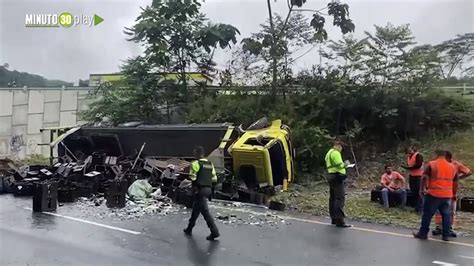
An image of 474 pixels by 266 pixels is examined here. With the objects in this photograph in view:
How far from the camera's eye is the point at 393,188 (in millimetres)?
11336

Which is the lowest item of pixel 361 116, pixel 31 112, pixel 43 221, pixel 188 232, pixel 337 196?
pixel 43 221

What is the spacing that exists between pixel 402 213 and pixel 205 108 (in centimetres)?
950

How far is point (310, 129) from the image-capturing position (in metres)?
15.6

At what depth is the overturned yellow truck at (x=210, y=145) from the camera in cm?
1297

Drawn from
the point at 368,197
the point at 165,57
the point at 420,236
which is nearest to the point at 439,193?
the point at 420,236

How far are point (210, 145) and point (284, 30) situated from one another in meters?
6.49

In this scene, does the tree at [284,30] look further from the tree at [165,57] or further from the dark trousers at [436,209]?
the dark trousers at [436,209]

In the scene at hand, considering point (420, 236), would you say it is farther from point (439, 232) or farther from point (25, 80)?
point (25, 80)

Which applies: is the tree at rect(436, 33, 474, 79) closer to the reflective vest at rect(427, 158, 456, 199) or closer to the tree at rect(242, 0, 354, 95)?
the tree at rect(242, 0, 354, 95)

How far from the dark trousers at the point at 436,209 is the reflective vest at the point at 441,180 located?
0.09m

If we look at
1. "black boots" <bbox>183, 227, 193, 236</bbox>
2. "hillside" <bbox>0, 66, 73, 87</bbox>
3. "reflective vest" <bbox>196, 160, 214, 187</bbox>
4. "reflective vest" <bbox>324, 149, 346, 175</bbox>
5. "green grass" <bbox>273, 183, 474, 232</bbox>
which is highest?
"hillside" <bbox>0, 66, 73, 87</bbox>

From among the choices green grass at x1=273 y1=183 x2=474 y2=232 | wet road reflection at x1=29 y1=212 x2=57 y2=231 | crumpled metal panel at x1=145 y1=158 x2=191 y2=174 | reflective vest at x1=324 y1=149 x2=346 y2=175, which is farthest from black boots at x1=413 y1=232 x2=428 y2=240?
crumpled metal panel at x1=145 y1=158 x2=191 y2=174

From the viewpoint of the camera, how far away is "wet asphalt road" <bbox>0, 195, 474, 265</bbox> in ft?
22.2

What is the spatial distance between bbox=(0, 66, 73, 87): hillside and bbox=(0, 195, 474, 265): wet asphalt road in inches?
550
